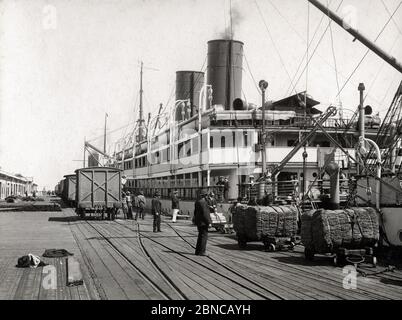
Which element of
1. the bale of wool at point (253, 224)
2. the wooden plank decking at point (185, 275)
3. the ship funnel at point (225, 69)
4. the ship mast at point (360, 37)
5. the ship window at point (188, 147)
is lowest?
the wooden plank decking at point (185, 275)

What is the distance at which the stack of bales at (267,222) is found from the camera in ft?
39.1

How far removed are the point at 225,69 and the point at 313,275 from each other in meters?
26.5

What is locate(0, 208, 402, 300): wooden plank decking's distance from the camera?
6.86 m

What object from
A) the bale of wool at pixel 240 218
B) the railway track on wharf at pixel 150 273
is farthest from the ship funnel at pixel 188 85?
the railway track on wharf at pixel 150 273

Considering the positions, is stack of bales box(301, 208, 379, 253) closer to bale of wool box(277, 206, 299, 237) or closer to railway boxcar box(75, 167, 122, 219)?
bale of wool box(277, 206, 299, 237)

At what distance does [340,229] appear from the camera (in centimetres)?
962

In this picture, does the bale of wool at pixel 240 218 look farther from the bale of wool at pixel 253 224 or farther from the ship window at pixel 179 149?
the ship window at pixel 179 149

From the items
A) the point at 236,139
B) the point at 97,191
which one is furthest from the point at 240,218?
the point at 236,139

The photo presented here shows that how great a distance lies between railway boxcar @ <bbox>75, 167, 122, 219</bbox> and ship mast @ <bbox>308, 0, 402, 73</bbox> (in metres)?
14.6

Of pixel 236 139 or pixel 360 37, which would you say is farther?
pixel 236 139

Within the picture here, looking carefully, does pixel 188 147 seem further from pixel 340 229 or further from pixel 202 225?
pixel 340 229

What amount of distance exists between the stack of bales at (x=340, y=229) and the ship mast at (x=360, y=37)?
558 cm
